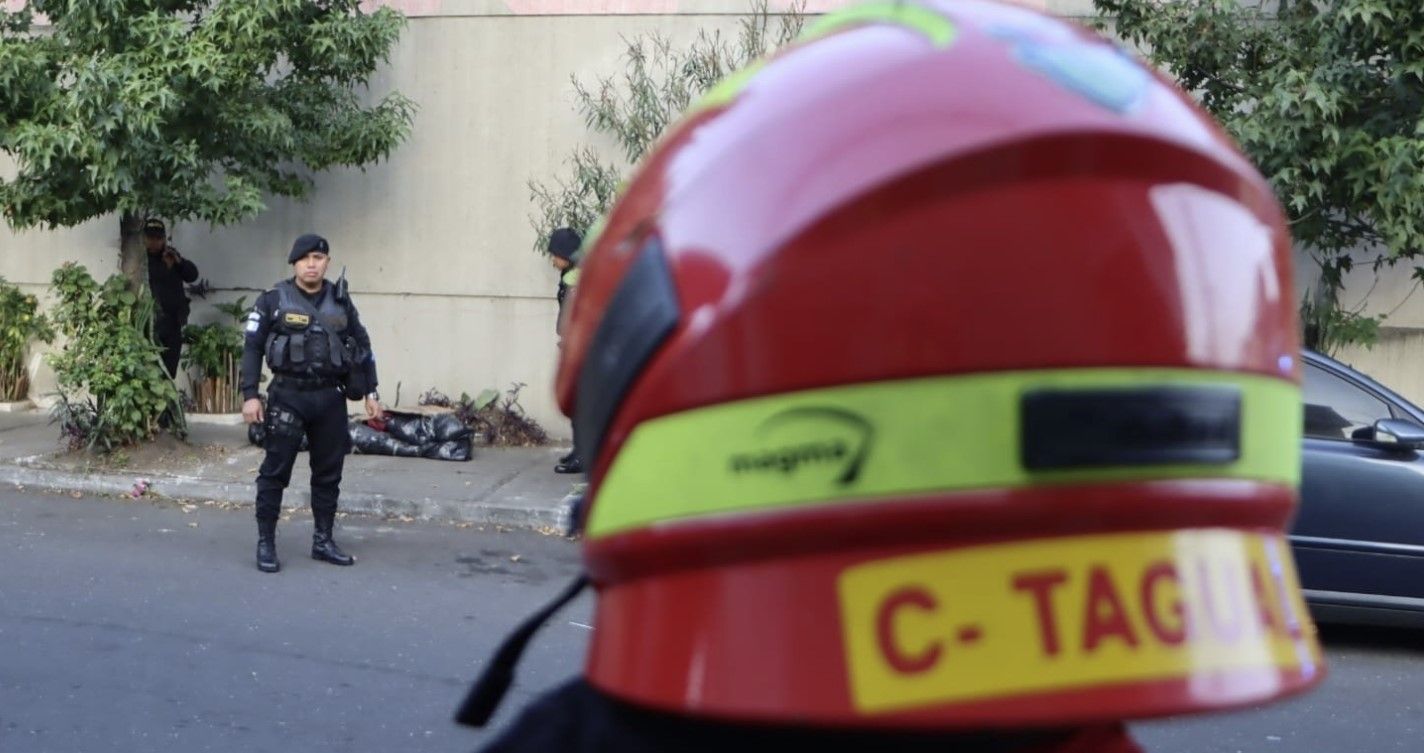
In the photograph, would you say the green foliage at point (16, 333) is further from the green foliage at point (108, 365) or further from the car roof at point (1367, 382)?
the car roof at point (1367, 382)

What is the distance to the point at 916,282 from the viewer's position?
1.03 meters

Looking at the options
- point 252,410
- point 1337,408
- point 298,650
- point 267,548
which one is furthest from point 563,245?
point 1337,408

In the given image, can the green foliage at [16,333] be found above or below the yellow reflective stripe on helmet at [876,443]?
below

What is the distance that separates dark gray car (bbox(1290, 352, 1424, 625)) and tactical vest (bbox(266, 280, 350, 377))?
4553 mm

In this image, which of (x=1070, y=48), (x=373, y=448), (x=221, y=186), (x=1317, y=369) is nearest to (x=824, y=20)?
(x=1070, y=48)

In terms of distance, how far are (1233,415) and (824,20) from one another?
1.57 ft

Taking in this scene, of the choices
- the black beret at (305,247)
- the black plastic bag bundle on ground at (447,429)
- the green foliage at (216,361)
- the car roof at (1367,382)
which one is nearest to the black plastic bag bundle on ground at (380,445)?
the black plastic bag bundle on ground at (447,429)

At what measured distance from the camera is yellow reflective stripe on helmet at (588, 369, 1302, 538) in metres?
1.04

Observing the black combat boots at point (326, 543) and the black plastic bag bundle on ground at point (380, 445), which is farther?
the black plastic bag bundle on ground at point (380, 445)

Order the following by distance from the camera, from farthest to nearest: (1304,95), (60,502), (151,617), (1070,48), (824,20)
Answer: (60,502)
(1304,95)
(151,617)
(824,20)
(1070,48)

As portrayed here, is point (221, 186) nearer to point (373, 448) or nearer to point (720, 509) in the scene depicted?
point (373, 448)

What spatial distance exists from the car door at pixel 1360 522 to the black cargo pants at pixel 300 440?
4588mm

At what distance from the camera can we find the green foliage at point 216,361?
12.5 metres

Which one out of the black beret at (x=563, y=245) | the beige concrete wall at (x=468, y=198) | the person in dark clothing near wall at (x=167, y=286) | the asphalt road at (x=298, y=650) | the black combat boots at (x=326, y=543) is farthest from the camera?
the beige concrete wall at (x=468, y=198)
